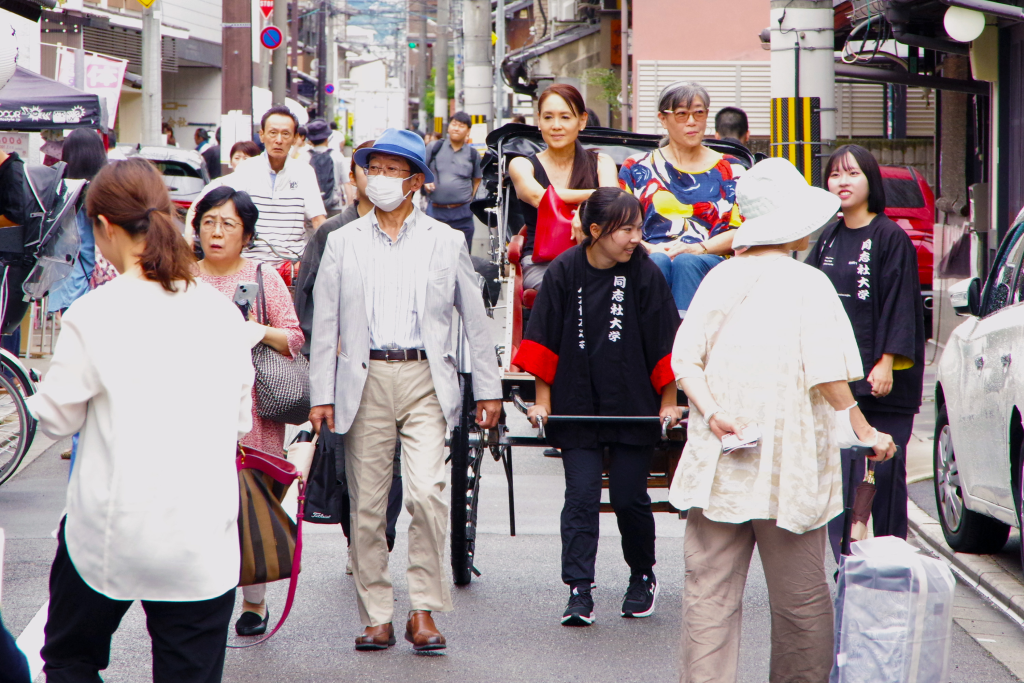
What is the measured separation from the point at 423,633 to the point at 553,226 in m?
2.10

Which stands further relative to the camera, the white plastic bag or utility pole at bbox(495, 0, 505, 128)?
utility pole at bbox(495, 0, 505, 128)

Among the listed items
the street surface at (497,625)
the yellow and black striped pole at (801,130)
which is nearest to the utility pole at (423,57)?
the yellow and black striped pole at (801,130)

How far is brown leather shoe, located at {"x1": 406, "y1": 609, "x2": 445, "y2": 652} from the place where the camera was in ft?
16.5

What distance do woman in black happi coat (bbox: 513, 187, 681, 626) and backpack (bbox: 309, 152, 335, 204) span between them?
994 cm

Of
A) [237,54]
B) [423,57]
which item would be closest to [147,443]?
[237,54]

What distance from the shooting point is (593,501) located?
213 inches

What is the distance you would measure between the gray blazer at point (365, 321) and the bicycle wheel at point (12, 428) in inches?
120

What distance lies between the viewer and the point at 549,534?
7164 mm

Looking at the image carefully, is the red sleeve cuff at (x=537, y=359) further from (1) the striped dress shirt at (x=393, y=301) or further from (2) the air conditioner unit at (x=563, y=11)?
(2) the air conditioner unit at (x=563, y=11)

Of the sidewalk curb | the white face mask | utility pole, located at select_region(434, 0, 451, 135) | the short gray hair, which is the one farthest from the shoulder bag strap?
utility pole, located at select_region(434, 0, 451, 135)

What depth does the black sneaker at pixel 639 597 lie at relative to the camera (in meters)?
5.62

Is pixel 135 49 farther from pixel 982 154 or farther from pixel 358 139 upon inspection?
pixel 982 154

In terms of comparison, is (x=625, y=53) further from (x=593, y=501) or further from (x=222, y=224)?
(x=222, y=224)

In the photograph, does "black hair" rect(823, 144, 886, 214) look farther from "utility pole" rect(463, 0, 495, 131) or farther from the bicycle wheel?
"utility pole" rect(463, 0, 495, 131)
